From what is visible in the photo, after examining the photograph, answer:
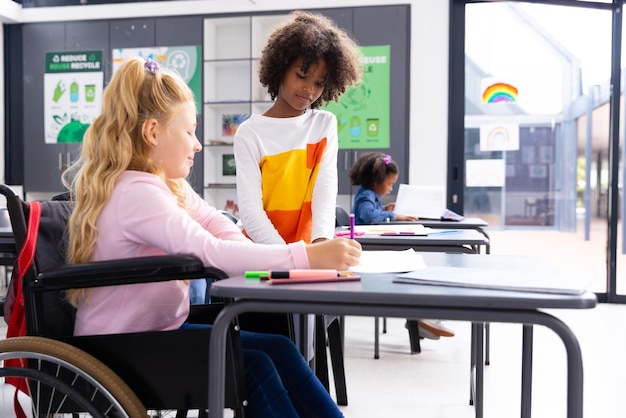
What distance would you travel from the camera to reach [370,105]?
4.89 m

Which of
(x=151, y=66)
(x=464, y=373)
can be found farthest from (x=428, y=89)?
(x=151, y=66)

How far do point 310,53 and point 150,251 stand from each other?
0.82 m

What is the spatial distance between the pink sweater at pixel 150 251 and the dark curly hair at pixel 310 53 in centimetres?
76

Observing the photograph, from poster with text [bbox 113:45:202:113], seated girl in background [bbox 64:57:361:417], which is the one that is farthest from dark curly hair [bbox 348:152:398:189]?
seated girl in background [bbox 64:57:361:417]

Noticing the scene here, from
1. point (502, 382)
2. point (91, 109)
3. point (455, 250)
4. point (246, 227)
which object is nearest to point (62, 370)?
point (246, 227)

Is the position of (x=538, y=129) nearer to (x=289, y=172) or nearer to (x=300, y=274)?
(x=289, y=172)

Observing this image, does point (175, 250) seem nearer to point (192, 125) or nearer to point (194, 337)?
point (194, 337)

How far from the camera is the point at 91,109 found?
5367 millimetres

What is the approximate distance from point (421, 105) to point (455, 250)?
117 inches

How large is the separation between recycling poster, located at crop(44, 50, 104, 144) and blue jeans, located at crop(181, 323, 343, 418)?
456 centimetres

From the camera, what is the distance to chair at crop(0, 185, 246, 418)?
1012 millimetres

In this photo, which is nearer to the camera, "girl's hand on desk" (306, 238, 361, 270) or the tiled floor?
"girl's hand on desk" (306, 238, 361, 270)

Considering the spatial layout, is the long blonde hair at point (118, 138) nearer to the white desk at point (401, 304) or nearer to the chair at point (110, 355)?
the chair at point (110, 355)

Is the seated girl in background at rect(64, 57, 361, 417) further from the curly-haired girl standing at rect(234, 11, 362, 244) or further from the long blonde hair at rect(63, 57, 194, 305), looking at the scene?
the curly-haired girl standing at rect(234, 11, 362, 244)
